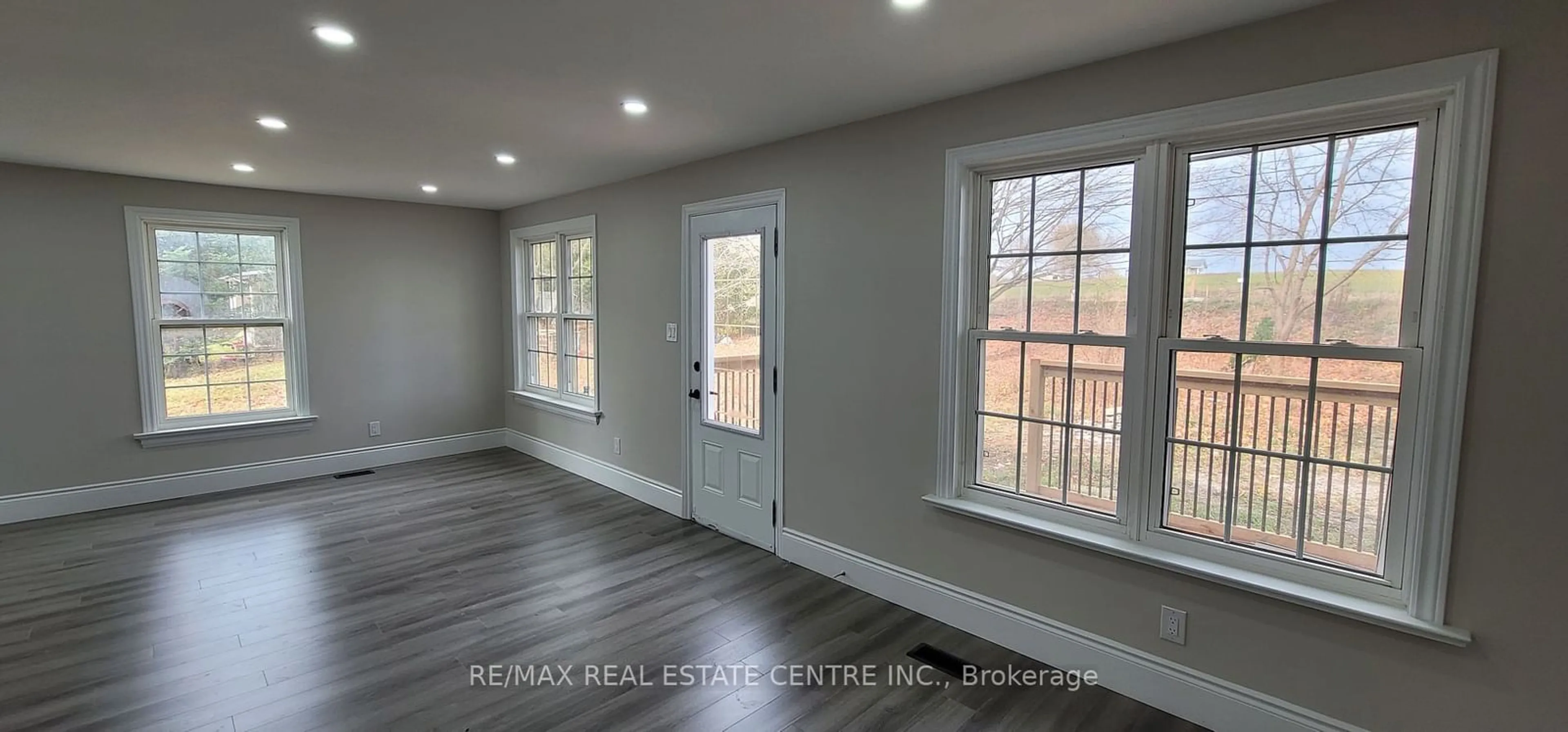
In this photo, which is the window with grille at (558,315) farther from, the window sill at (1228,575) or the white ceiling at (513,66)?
the window sill at (1228,575)

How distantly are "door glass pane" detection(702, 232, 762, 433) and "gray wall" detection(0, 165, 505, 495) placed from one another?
3262 mm

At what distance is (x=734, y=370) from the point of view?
4102 mm

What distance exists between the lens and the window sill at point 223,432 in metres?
4.79

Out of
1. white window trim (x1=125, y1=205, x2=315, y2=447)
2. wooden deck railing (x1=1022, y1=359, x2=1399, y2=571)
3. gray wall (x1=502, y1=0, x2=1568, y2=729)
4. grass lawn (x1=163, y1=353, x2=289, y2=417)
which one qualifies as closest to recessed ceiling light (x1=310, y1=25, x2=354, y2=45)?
gray wall (x1=502, y1=0, x2=1568, y2=729)

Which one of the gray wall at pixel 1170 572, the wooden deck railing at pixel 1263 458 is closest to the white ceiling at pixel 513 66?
the gray wall at pixel 1170 572

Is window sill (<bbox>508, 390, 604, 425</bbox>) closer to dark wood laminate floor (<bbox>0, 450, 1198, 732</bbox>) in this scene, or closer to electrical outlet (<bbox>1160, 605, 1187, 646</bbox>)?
dark wood laminate floor (<bbox>0, 450, 1198, 732</bbox>)

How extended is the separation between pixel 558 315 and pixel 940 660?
4431mm

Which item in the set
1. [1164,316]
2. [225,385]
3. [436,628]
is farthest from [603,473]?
[1164,316]

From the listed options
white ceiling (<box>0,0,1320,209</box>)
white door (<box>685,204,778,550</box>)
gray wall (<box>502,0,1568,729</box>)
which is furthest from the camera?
white door (<box>685,204,778,550</box>)

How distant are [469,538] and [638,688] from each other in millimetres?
2129

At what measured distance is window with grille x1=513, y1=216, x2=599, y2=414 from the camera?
5430mm

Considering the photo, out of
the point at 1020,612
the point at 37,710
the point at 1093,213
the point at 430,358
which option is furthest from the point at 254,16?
the point at 430,358

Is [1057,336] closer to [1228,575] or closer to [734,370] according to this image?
[1228,575]

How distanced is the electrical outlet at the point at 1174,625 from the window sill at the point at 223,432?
6.15 metres
